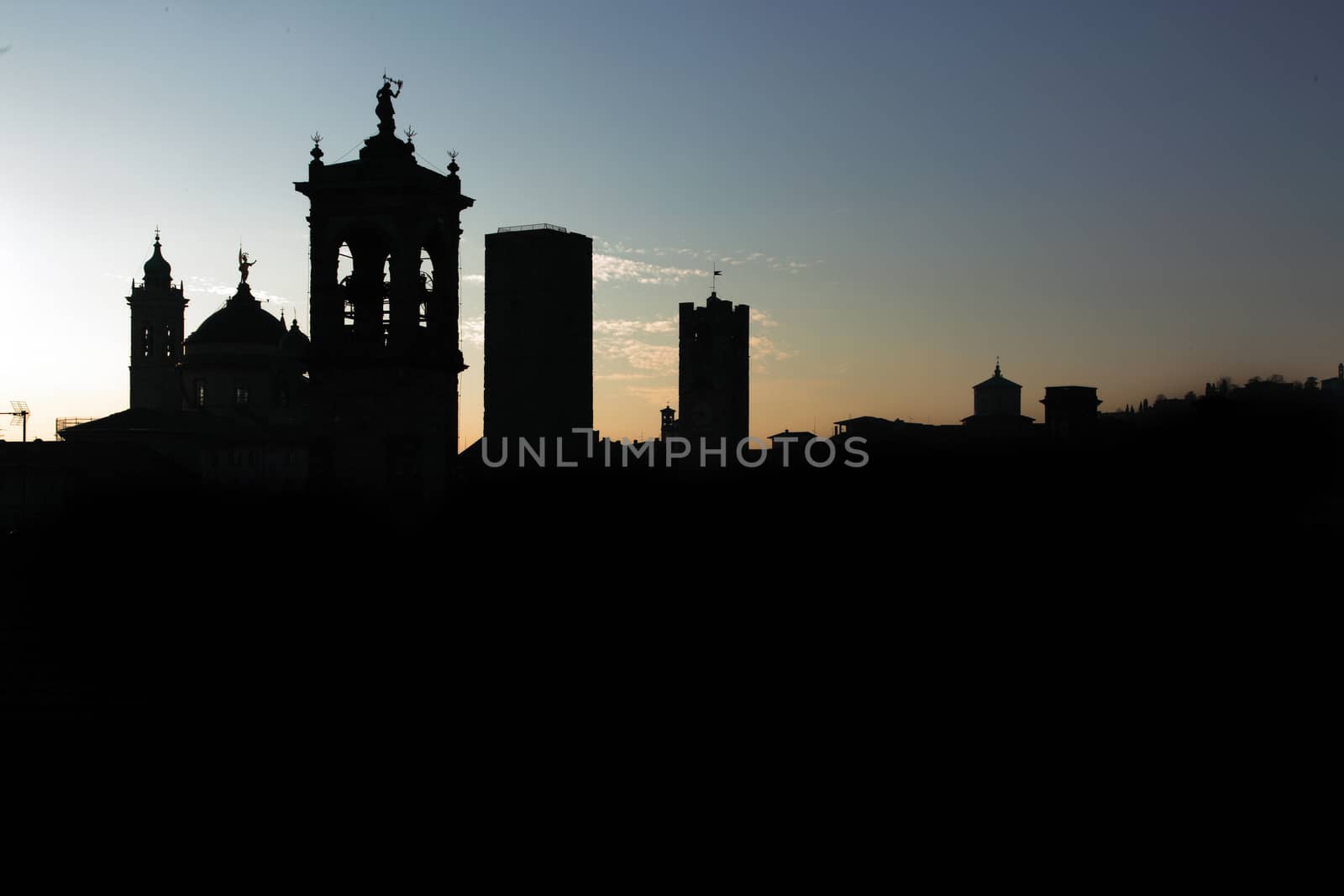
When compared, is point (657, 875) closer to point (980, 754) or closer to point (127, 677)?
point (980, 754)

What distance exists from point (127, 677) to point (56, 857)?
5.99 metres

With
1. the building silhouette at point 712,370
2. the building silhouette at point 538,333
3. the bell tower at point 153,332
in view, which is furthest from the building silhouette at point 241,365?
the building silhouette at point 712,370

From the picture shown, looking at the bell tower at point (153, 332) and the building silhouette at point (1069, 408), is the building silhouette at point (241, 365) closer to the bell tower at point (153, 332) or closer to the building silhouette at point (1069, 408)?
the bell tower at point (153, 332)

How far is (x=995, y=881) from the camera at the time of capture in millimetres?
16453

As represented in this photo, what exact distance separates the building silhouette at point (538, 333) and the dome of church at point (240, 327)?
15.3 meters

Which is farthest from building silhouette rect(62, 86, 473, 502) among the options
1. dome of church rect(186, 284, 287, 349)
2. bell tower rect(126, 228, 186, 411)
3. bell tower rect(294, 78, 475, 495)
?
bell tower rect(126, 228, 186, 411)

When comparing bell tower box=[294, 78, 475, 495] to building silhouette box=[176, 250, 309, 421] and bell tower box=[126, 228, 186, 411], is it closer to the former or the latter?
building silhouette box=[176, 250, 309, 421]

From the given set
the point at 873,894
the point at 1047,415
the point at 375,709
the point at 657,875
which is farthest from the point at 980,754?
the point at 1047,415

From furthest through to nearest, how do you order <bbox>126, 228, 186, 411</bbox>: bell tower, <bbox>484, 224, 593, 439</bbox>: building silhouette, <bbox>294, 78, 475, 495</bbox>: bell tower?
<bbox>126, 228, 186, 411</bbox>: bell tower → <bbox>484, 224, 593, 439</bbox>: building silhouette → <bbox>294, 78, 475, 495</bbox>: bell tower

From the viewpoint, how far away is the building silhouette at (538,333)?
57.5 m

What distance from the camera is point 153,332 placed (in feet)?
250

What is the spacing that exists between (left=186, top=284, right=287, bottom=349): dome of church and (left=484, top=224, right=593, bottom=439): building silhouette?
15.3m

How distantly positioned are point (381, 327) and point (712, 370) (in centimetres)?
4091

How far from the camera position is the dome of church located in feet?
225
